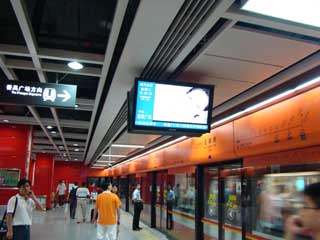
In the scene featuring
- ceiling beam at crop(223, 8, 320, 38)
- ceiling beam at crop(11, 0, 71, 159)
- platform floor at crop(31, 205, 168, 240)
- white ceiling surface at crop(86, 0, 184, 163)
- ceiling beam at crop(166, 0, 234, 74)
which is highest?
ceiling beam at crop(11, 0, 71, 159)

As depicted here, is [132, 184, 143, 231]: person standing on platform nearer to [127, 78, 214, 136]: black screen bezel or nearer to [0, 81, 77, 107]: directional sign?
[0, 81, 77, 107]: directional sign

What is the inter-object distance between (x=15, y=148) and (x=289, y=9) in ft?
28.0

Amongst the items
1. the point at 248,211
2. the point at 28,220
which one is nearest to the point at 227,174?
the point at 248,211

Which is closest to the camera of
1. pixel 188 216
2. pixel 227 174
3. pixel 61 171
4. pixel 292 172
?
pixel 292 172

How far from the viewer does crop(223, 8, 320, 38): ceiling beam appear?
265cm

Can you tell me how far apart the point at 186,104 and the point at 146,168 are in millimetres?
8771

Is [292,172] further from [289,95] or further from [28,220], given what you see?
[28,220]

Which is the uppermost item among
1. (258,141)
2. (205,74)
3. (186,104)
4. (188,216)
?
(205,74)

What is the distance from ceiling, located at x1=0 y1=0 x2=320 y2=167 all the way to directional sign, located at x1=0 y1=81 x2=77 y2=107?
343 millimetres

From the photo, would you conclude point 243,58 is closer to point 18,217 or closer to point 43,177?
point 18,217

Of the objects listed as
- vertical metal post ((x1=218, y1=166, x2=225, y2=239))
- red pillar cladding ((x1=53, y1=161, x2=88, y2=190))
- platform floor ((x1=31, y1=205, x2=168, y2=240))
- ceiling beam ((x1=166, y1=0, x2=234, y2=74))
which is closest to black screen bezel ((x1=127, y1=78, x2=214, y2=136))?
ceiling beam ((x1=166, y1=0, x2=234, y2=74))

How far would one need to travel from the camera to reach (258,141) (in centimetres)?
461

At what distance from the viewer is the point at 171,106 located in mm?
4008

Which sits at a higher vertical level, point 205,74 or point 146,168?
point 205,74
